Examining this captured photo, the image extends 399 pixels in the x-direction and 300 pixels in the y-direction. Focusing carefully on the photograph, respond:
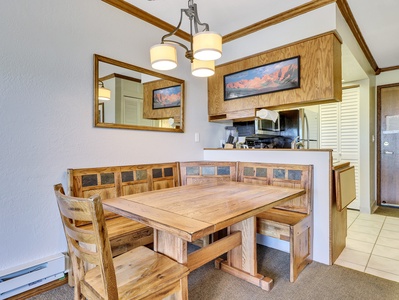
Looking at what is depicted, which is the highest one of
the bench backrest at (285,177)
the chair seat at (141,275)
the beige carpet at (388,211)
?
the bench backrest at (285,177)

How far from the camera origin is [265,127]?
11.0ft

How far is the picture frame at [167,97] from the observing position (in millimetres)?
2777

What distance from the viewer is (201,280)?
200cm

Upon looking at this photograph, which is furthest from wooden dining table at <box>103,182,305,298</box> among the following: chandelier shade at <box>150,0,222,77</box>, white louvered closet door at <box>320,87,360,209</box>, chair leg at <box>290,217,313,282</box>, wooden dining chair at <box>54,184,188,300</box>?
white louvered closet door at <box>320,87,360,209</box>

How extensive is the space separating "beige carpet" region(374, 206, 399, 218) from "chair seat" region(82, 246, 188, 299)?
4070 mm

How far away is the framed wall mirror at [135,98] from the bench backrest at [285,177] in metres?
0.98

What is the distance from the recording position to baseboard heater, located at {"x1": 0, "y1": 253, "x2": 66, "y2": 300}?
1.68 m

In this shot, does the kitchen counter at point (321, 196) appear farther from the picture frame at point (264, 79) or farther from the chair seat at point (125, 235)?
the chair seat at point (125, 235)

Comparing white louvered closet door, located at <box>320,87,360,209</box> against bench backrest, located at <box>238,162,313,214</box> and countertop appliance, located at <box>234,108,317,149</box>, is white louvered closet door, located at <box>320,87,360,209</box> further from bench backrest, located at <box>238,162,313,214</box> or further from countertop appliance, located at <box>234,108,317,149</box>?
bench backrest, located at <box>238,162,313,214</box>

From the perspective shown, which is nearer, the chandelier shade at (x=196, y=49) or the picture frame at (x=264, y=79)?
the chandelier shade at (x=196, y=49)

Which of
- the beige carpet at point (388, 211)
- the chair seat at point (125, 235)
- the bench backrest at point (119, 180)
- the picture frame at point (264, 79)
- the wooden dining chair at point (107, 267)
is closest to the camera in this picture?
the wooden dining chair at point (107, 267)

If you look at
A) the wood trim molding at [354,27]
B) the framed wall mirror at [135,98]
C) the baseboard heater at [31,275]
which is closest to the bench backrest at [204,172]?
the framed wall mirror at [135,98]

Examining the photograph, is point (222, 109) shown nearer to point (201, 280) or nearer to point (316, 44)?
point (316, 44)

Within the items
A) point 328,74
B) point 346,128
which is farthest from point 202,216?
point 346,128
